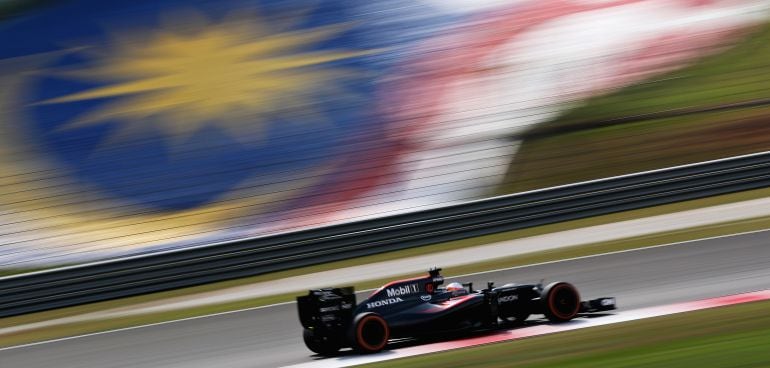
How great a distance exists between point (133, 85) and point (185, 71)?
1.09 metres

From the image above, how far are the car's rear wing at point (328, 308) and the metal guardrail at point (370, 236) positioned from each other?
6.02m

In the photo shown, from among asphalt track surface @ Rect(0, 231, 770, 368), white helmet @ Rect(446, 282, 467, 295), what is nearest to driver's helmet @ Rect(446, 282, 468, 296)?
white helmet @ Rect(446, 282, 467, 295)

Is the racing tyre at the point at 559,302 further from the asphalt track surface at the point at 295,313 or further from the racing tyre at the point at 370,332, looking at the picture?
the racing tyre at the point at 370,332

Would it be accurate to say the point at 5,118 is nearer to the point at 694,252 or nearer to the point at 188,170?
the point at 188,170

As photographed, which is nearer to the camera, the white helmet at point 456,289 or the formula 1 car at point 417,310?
the formula 1 car at point 417,310

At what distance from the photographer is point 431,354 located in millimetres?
7598

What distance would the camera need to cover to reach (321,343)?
26.7ft

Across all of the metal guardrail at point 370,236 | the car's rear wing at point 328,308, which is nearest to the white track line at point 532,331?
the car's rear wing at point 328,308

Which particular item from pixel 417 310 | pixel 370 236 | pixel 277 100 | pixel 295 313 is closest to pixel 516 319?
pixel 417 310

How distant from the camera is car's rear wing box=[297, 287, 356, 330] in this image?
808 centimetres

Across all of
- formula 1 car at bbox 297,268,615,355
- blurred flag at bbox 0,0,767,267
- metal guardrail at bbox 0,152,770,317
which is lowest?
formula 1 car at bbox 297,268,615,355

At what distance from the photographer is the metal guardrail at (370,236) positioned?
44.9 feet

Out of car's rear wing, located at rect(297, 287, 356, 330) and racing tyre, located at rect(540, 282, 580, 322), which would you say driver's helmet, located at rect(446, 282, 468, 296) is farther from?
car's rear wing, located at rect(297, 287, 356, 330)

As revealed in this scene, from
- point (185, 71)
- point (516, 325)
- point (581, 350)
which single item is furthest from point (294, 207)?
point (581, 350)
